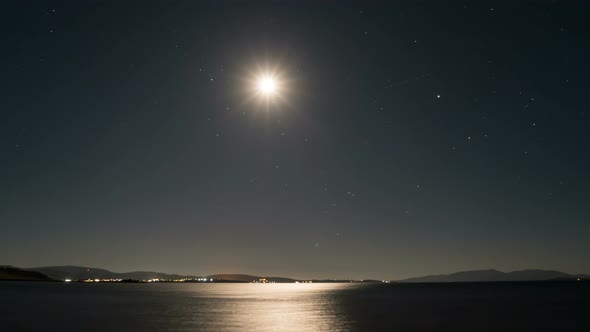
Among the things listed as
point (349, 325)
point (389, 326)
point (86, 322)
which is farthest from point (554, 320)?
point (86, 322)

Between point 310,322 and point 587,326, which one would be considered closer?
point 587,326

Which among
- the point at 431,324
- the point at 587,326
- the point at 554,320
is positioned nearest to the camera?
the point at 587,326

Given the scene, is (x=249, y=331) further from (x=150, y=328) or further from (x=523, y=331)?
(x=523, y=331)

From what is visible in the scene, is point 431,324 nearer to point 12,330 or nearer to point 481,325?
point 481,325

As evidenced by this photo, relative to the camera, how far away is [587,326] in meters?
42.2

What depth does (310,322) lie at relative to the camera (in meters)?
45.4

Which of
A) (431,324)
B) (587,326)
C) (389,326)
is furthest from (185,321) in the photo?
(587,326)

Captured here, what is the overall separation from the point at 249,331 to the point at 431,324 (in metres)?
18.5

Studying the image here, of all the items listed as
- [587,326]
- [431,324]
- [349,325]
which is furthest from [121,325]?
[587,326]

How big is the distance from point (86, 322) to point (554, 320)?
159 feet

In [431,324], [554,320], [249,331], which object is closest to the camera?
[249,331]

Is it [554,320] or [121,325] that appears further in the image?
[554,320]

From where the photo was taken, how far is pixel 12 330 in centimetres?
3878

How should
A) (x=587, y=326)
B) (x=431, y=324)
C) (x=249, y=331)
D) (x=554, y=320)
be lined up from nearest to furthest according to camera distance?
1. (x=249, y=331)
2. (x=587, y=326)
3. (x=431, y=324)
4. (x=554, y=320)
